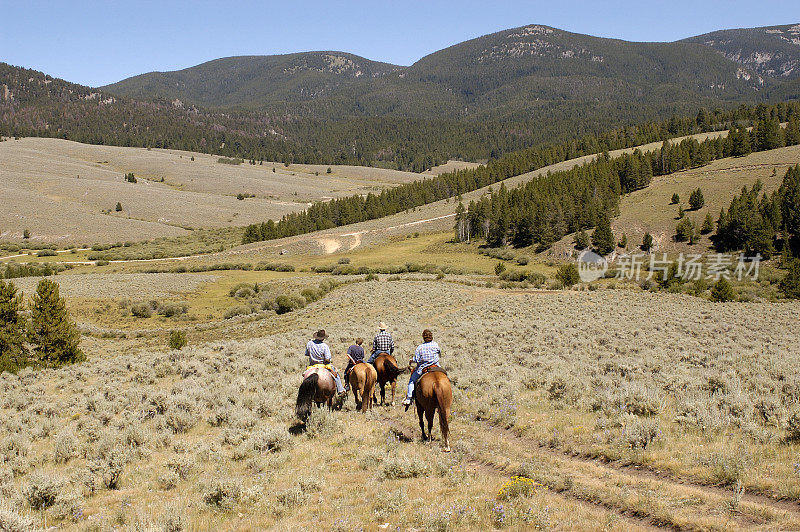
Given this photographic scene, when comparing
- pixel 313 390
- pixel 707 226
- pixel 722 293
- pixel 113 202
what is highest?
pixel 113 202

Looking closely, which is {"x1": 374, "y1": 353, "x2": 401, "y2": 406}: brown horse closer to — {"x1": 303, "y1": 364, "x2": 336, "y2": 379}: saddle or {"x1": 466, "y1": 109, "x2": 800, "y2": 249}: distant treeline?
{"x1": 303, "y1": 364, "x2": 336, "y2": 379}: saddle

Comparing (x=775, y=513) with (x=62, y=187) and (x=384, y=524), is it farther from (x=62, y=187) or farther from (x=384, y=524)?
(x=62, y=187)

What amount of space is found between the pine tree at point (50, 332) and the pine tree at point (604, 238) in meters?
72.0

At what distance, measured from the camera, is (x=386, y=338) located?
15.3m

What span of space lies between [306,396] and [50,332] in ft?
67.0

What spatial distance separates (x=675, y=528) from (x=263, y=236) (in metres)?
112

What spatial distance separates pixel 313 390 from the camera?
12242 millimetres

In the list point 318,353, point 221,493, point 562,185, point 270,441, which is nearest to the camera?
point 221,493

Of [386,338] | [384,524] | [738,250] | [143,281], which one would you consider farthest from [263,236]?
[384,524]

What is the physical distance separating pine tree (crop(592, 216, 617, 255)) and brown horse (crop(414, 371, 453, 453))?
239 ft

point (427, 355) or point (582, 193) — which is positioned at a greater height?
point (582, 193)

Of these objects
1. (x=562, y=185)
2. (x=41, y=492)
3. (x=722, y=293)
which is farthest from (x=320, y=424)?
(x=562, y=185)

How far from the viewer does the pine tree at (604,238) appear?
247 ft

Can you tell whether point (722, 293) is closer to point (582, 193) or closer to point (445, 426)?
point (445, 426)
